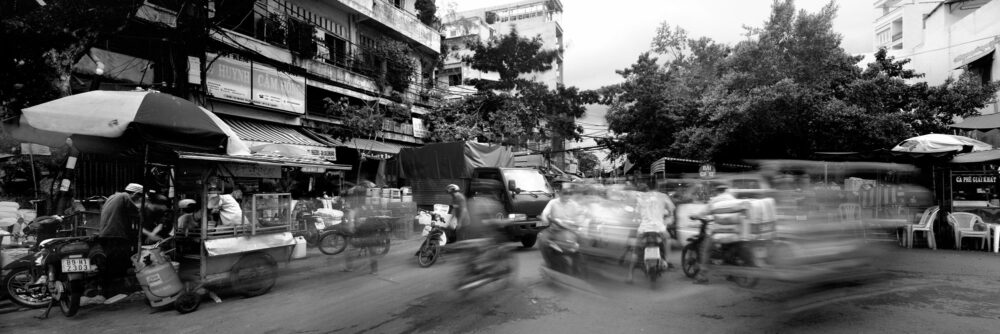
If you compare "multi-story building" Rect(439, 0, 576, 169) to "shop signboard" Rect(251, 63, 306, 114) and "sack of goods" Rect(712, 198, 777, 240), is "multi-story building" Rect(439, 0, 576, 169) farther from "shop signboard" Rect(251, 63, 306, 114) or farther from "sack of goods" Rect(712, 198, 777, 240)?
"sack of goods" Rect(712, 198, 777, 240)

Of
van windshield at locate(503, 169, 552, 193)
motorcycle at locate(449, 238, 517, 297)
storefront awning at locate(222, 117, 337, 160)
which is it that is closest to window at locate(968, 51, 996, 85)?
van windshield at locate(503, 169, 552, 193)

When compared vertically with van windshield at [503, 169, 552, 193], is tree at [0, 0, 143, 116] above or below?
above

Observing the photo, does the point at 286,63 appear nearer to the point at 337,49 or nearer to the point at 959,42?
the point at 337,49

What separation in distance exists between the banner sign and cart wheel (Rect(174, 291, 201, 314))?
27.3 feet

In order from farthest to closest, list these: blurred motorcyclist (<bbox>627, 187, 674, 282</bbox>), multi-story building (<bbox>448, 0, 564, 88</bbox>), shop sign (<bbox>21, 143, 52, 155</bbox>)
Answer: multi-story building (<bbox>448, 0, 564, 88</bbox>)
shop sign (<bbox>21, 143, 52, 155</bbox>)
blurred motorcyclist (<bbox>627, 187, 674, 282</bbox>)

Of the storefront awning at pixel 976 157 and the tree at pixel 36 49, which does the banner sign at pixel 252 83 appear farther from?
the storefront awning at pixel 976 157

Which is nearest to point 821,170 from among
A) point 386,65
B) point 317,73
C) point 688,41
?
point 317,73

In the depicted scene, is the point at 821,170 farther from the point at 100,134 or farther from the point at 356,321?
the point at 100,134

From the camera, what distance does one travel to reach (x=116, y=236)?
633 centimetres

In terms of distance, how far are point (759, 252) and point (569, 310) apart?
2326mm

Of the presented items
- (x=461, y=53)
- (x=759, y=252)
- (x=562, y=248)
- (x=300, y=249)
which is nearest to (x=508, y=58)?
(x=461, y=53)

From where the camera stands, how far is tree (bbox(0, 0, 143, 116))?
9062 mm

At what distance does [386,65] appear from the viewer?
21.8 metres

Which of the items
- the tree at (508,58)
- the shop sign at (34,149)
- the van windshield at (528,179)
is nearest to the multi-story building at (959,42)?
the tree at (508,58)
